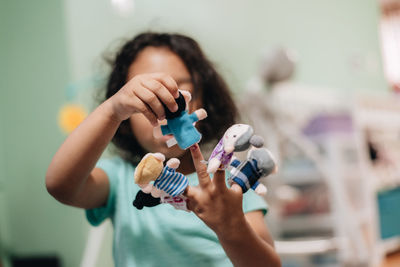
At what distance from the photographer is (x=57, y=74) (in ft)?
1.66

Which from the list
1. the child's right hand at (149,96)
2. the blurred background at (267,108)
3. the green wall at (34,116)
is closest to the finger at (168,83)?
the child's right hand at (149,96)

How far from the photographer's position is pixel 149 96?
23 centimetres

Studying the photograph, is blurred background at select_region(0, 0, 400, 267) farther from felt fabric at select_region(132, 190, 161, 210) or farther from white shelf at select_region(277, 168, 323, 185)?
felt fabric at select_region(132, 190, 161, 210)

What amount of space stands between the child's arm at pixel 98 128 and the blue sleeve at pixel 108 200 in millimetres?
36

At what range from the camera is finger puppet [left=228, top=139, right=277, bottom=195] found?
0.73ft

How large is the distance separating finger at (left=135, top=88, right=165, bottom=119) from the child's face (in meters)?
0.02

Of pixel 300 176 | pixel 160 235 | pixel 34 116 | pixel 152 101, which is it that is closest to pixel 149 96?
pixel 152 101

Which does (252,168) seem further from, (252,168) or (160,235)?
(160,235)

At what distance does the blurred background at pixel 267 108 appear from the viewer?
1.58 feet

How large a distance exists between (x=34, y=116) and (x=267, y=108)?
618mm

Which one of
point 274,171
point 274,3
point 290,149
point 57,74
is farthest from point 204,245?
point 274,3

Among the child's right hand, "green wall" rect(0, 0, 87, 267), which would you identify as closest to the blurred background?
"green wall" rect(0, 0, 87, 267)

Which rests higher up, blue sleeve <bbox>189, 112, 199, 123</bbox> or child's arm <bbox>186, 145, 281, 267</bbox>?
blue sleeve <bbox>189, 112, 199, 123</bbox>

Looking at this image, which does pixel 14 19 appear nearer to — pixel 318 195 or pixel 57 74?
pixel 57 74
